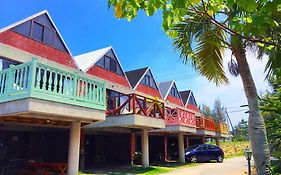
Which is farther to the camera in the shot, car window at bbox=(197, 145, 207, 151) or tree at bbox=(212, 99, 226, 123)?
tree at bbox=(212, 99, 226, 123)

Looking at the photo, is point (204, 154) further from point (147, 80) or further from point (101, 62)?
point (101, 62)

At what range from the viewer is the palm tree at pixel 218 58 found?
5254mm

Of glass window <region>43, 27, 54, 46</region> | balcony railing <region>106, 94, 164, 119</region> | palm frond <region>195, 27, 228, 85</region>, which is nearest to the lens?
palm frond <region>195, 27, 228, 85</region>

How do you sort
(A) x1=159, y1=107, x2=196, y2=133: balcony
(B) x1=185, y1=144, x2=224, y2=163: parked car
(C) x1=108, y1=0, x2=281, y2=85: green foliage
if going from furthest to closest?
(B) x1=185, y1=144, x2=224, y2=163: parked car
(A) x1=159, y1=107, x2=196, y2=133: balcony
(C) x1=108, y1=0, x2=281, y2=85: green foliage

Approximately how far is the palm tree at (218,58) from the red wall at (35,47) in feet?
32.4

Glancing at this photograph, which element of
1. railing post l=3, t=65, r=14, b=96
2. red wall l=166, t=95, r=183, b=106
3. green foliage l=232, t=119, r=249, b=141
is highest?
red wall l=166, t=95, r=183, b=106

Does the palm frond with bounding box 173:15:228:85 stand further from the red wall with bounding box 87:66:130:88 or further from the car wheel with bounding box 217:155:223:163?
the car wheel with bounding box 217:155:223:163

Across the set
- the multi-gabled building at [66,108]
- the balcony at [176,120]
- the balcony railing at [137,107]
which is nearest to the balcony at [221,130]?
the multi-gabled building at [66,108]

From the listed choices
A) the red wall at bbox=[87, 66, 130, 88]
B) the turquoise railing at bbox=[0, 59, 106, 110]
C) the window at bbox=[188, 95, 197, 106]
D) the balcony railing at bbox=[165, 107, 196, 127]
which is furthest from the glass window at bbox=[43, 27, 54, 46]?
the window at bbox=[188, 95, 197, 106]

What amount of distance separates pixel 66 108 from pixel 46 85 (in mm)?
1050

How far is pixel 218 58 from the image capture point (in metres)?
7.26

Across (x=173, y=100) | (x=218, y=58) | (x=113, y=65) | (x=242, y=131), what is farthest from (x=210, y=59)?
(x=242, y=131)

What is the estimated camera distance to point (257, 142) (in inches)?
208

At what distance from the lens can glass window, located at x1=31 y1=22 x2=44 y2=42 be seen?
1486 cm
